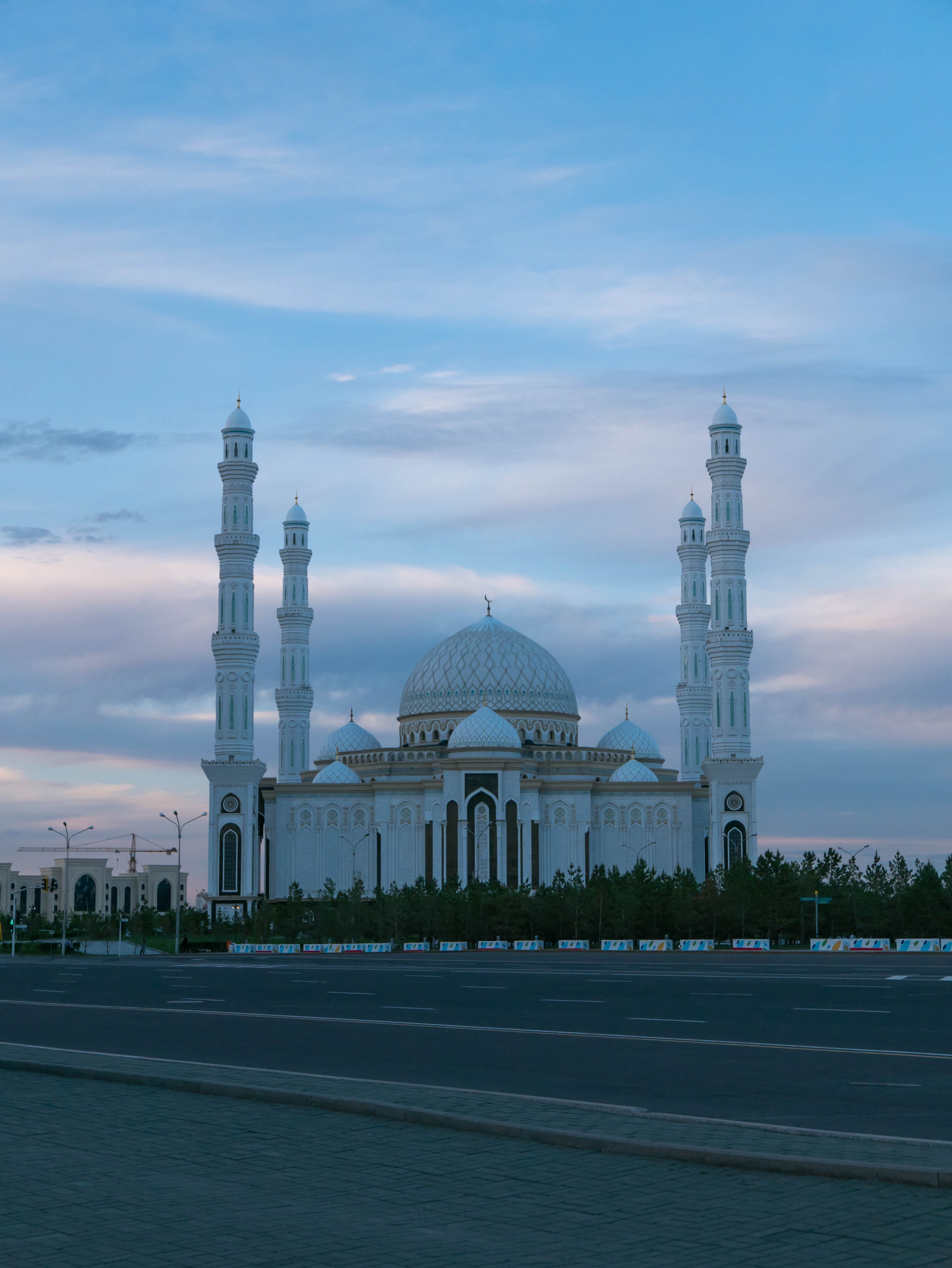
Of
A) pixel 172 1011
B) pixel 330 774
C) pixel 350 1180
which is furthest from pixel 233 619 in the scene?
pixel 350 1180

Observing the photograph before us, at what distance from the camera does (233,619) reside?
88.5 m

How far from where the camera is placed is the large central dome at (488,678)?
103500 millimetres

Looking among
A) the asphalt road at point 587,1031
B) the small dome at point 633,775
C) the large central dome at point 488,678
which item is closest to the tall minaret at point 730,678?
the small dome at point 633,775

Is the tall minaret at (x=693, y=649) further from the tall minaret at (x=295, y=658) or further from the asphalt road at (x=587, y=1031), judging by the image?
the asphalt road at (x=587, y=1031)

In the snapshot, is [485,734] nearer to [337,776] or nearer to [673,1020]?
[337,776]

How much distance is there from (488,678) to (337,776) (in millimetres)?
13363

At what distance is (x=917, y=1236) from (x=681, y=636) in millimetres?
93103

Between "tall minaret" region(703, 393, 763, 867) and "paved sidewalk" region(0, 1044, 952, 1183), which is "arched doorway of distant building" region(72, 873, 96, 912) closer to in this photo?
"tall minaret" region(703, 393, 763, 867)

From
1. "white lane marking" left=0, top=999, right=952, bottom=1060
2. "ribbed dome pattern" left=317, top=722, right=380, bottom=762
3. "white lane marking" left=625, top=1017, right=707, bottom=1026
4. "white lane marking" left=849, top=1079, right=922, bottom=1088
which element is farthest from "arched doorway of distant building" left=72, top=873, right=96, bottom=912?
"white lane marking" left=849, top=1079, right=922, bottom=1088

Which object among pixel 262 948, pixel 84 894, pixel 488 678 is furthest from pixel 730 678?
pixel 84 894

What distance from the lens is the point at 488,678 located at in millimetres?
104000

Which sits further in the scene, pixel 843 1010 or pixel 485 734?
pixel 485 734

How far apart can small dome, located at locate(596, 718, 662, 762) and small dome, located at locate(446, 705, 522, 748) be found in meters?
13.8

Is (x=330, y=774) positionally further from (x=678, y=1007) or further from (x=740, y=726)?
(x=678, y=1007)
